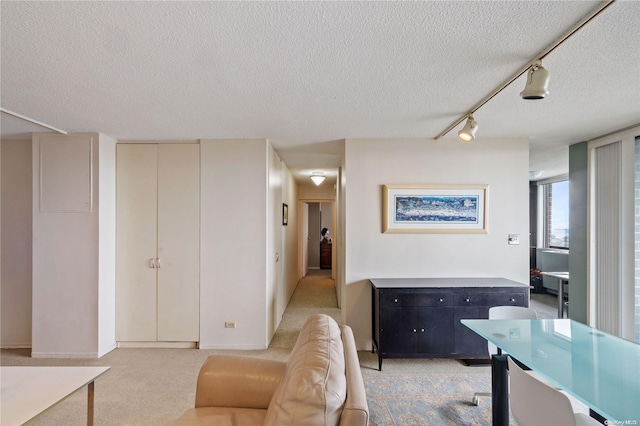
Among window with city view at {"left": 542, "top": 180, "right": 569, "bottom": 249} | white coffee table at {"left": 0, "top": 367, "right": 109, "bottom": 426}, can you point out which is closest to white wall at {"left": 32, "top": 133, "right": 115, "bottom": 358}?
white coffee table at {"left": 0, "top": 367, "right": 109, "bottom": 426}

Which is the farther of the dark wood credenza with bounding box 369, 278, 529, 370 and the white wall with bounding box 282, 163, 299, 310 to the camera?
the white wall with bounding box 282, 163, 299, 310

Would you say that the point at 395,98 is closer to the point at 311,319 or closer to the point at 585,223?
the point at 311,319

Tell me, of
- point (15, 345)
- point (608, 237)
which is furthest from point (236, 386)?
point (608, 237)

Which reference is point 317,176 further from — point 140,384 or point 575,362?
point 575,362

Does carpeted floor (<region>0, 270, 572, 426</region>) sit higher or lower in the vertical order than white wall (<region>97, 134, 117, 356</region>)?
lower

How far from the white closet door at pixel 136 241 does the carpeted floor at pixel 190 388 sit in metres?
0.35

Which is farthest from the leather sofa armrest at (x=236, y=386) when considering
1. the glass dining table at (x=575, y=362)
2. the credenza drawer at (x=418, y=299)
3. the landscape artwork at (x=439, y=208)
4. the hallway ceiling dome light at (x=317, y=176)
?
the hallway ceiling dome light at (x=317, y=176)

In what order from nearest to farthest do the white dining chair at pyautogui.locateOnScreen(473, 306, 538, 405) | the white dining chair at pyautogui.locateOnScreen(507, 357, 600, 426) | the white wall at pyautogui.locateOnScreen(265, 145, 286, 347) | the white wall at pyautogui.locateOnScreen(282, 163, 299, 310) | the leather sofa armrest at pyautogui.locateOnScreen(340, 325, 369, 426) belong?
1. the leather sofa armrest at pyautogui.locateOnScreen(340, 325, 369, 426)
2. the white dining chair at pyautogui.locateOnScreen(507, 357, 600, 426)
3. the white dining chair at pyautogui.locateOnScreen(473, 306, 538, 405)
4. the white wall at pyautogui.locateOnScreen(265, 145, 286, 347)
5. the white wall at pyautogui.locateOnScreen(282, 163, 299, 310)

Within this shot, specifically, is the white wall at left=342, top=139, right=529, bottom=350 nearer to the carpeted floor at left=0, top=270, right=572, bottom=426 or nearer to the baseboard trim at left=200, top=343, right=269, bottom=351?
the carpeted floor at left=0, top=270, right=572, bottom=426

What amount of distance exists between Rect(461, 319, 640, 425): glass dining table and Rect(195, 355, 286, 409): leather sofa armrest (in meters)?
1.39

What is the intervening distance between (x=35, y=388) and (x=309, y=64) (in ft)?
8.17

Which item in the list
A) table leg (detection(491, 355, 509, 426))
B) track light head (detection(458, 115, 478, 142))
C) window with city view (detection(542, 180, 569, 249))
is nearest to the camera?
table leg (detection(491, 355, 509, 426))

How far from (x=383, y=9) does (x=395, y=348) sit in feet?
9.49

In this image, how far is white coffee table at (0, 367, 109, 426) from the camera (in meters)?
1.51
